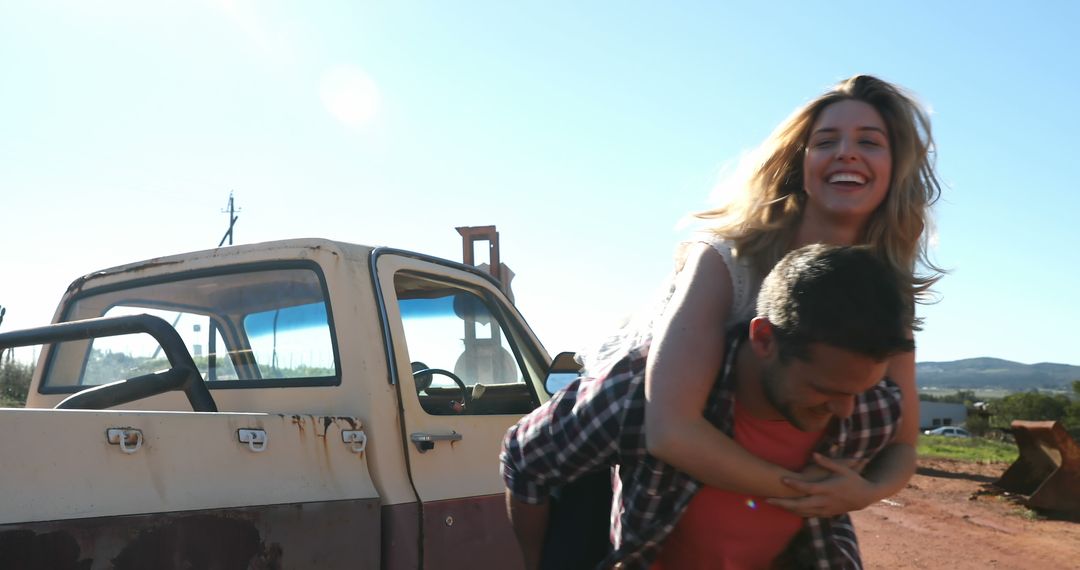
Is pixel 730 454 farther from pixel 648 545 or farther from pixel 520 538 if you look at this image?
pixel 520 538

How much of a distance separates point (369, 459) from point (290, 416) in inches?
14.2

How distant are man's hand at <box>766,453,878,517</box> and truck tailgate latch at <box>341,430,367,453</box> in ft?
5.01

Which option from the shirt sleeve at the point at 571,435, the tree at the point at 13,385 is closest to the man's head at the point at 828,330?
the shirt sleeve at the point at 571,435

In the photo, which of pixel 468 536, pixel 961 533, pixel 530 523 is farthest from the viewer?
pixel 961 533

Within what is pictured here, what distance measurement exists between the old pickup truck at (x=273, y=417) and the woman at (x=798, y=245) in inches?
49.2

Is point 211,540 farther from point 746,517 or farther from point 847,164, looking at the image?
point 847,164

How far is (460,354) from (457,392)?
16 centimetres

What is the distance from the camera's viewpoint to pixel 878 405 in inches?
70.6

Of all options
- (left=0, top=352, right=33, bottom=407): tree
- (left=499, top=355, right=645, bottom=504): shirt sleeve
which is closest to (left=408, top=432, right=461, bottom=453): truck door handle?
(left=499, top=355, right=645, bottom=504): shirt sleeve

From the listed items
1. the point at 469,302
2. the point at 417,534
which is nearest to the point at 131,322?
the point at 417,534

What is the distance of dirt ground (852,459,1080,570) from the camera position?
7.24m

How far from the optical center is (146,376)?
2.92m

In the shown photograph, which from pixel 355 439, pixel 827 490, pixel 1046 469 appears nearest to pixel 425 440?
pixel 355 439

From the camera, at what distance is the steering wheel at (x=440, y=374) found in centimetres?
361
